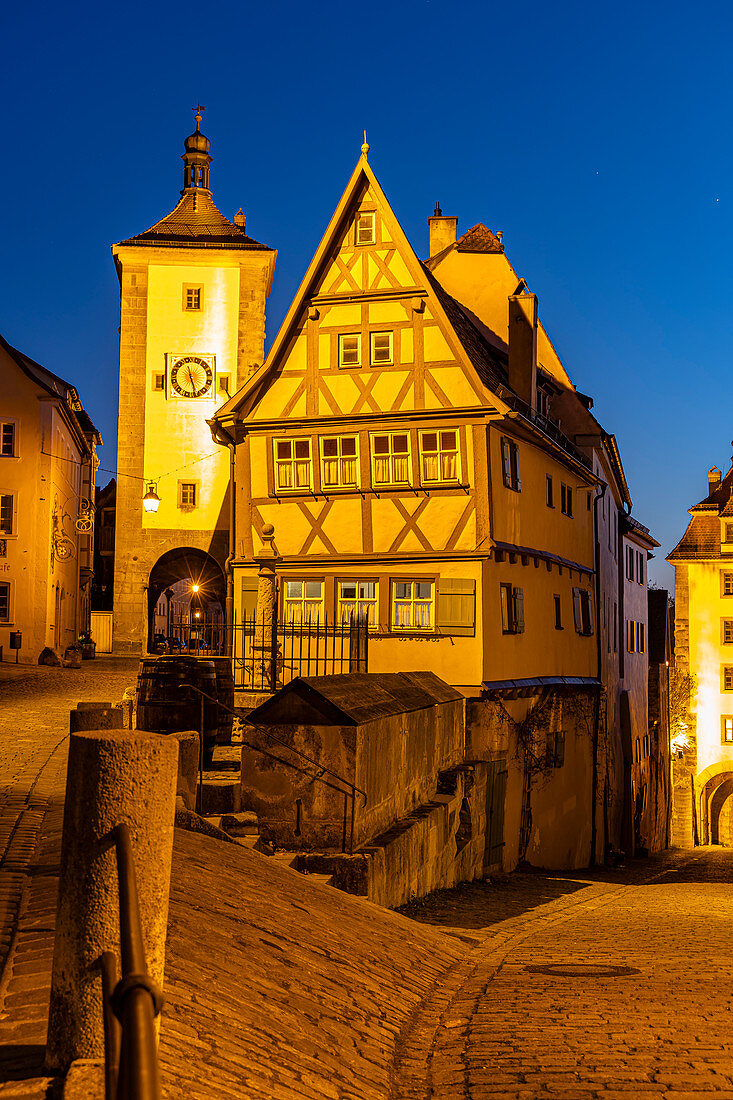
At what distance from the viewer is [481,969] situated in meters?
10.5

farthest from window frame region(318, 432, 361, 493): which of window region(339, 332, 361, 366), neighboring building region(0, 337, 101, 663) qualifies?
neighboring building region(0, 337, 101, 663)

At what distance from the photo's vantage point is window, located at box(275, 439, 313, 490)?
26781 mm

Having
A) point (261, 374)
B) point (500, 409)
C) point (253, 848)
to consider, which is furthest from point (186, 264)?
point (253, 848)

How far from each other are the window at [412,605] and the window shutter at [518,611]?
2004 millimetres

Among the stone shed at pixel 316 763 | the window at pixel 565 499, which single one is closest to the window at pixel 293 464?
the window at pixel 565 499

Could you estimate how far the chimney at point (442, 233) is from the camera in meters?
37.4

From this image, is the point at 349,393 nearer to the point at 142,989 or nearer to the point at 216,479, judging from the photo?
the point at 216,479

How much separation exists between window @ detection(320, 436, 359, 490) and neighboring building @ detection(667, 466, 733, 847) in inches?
1282

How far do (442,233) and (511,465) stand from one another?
13.7 metres

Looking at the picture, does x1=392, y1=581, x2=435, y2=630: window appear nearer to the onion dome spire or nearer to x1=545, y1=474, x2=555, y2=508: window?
x1=545, y1=474, x2=555, y2=508: window

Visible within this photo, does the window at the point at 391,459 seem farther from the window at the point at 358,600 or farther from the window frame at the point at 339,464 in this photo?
the window at the point at 358,600

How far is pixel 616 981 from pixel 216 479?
1360 inches

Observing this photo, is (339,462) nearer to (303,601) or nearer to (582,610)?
(303,601)

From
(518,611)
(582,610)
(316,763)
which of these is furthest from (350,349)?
(316,763)
